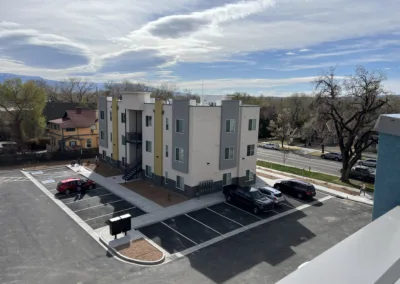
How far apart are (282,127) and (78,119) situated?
40918mm

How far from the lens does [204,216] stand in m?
21.2

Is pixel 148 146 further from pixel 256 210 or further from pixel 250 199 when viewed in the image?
pixel 256 210

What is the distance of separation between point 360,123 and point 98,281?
93.6ft

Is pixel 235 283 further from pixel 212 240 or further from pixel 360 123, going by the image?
pixel 360 123

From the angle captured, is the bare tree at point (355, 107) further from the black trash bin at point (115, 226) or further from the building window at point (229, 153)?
the black trash bin at point (115, 226)

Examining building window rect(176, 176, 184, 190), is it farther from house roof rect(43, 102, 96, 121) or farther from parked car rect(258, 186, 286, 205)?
house roof rect(43, 102, 96, 121)

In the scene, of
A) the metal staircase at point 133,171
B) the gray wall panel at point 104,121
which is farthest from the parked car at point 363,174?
the gray wall panel at point 104,121

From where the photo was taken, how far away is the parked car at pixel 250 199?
21562 mm

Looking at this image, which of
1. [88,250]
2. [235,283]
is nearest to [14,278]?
[88,250]

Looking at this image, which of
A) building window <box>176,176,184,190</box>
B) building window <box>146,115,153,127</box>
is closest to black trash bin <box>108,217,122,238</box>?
building window <box>176,176,184,190</box>

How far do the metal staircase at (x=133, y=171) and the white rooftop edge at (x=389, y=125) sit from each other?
28.2m

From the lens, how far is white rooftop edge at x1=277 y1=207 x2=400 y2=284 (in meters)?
2.01

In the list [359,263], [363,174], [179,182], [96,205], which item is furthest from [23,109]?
[359,263]

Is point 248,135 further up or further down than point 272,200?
further up
